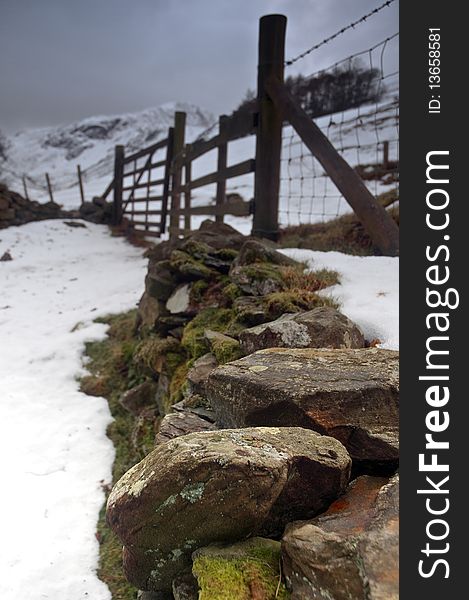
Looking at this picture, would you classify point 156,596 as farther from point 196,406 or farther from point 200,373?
point 200,373

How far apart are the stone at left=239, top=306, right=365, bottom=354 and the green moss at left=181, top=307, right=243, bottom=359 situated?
40 cm

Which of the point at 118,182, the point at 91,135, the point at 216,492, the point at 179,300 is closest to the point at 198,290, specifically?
the point at 179,300

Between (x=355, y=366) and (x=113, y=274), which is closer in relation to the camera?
(x=355, y=366)

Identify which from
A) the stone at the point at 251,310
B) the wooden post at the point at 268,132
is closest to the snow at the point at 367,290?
the stone at the point at 251,310

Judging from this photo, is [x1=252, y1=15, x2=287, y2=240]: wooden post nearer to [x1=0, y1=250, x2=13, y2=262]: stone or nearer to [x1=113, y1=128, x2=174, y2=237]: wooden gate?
[x1=113, y1=128, x2=174, y2=237]: wooden gate

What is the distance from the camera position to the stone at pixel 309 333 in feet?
8.09

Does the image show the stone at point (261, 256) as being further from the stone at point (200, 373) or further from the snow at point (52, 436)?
the snow at point (52, 436)

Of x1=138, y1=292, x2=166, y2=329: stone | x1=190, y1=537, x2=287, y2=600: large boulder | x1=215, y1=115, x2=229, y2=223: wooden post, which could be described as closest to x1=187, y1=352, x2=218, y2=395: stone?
x1=190, y1=537, x2=287, y2=600: large boulder

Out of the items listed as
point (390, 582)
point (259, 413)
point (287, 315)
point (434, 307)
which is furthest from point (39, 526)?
point (434, 307)

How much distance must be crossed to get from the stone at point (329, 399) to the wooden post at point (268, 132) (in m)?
3.14

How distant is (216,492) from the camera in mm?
1368

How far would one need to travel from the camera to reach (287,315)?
281cm

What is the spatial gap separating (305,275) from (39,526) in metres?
2.45

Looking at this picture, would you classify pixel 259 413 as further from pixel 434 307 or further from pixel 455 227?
pixel 455 227
